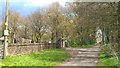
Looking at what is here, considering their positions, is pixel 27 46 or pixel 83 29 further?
pixel 27 46

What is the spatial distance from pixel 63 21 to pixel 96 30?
1930 centimetres

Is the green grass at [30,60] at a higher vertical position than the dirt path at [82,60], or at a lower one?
higher

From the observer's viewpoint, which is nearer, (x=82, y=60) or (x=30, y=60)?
(x=30, y=60)

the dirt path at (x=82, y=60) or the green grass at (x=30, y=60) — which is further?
the dirt path at (x=82, y=60)

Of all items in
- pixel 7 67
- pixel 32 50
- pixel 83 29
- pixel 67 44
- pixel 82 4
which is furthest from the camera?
pixel 67 44

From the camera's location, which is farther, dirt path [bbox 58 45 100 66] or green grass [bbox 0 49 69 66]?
dirt path [bbox 58 45 100 66]

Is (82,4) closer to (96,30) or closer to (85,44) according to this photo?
(96,30)

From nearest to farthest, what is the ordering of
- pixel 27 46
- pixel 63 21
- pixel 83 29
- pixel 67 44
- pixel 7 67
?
pixel 7 67, pixel 83 29, pixel 27 46, pixel 63 21, pixel 67 44

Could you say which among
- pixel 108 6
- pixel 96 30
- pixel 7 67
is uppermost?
pixel 108 6

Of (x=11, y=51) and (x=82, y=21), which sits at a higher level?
(x=82, y=21)

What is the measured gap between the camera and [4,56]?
577 inches

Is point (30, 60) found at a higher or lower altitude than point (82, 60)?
higher

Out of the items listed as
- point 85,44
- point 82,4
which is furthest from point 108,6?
point 85,44

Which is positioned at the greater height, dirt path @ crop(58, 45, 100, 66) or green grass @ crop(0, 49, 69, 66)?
green grass @ crop(0, 49, 69, 66)
